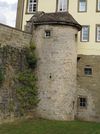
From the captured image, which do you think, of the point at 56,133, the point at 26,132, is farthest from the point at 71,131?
the point at 26,132

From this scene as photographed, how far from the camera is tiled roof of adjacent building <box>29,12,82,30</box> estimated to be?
101 ft

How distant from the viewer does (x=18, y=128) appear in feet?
87.8

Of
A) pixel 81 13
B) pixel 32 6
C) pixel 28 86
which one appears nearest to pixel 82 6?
pixel 81 13

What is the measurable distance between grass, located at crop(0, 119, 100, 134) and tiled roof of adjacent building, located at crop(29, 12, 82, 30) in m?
8.25

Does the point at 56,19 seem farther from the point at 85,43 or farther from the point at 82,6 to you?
the point at 82,6

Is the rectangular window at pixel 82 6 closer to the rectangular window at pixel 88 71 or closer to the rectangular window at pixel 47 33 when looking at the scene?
the rectangular window at pixel 47 33

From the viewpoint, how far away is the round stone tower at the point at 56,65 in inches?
1186

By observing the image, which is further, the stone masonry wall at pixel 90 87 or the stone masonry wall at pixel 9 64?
the stone masonry wall at pixel 90 87

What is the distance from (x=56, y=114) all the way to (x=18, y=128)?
423cm

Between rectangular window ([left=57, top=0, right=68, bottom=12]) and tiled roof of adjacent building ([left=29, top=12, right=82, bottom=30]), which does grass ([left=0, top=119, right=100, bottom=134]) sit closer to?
tiled roof of adjacent building ([left=29, top=12, right=82, bottom=30])

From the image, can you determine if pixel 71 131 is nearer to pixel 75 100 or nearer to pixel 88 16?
pixel 75 100

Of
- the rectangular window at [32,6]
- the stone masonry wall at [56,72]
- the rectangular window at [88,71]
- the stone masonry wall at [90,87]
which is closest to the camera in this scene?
the stone masonry wall at [56,72]

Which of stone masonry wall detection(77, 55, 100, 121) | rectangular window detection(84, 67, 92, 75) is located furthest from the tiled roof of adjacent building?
rectangular window detection(84, 67, 92, 75)

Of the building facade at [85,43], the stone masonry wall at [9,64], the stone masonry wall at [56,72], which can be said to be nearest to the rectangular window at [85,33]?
the building facade at [85,43]
